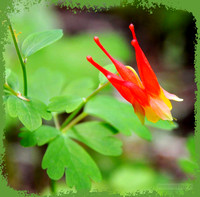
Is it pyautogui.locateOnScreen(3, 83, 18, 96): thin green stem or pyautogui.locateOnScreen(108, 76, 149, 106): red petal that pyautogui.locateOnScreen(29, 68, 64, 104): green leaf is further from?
pyautogui.locateOnScreen(108, 76, 149, 106): red petal

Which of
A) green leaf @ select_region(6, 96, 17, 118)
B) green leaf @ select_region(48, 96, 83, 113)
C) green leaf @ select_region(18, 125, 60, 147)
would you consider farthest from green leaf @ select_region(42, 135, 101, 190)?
green leaf @ select_region(6, 96, 17, 118)

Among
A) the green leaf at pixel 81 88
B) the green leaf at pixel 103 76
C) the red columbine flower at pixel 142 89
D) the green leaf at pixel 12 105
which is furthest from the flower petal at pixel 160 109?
the green leaf at pixel 81 88

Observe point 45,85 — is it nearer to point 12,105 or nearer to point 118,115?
point 118,115

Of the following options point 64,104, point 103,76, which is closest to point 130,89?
point 103,76

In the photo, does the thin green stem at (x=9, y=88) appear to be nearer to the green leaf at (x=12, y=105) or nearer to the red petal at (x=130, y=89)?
the green leaf at (x=12, y=105)

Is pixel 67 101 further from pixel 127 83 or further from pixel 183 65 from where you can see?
pixel 183 65

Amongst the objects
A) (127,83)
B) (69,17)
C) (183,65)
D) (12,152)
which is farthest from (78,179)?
(69,17)
